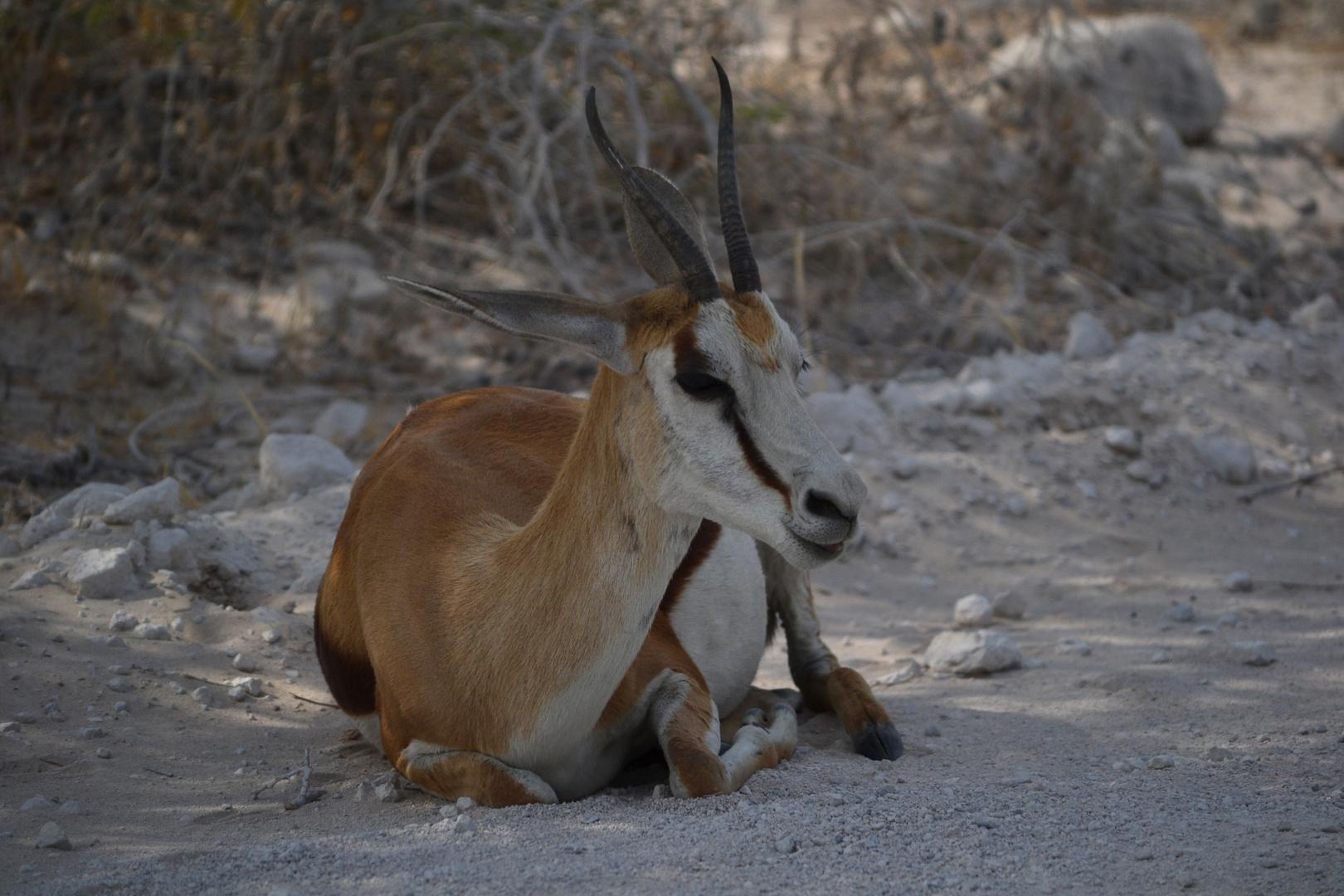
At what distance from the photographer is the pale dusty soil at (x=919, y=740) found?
9.46 feet

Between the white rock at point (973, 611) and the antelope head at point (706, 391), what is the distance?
2.50 meters

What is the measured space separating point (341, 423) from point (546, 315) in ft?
14.2

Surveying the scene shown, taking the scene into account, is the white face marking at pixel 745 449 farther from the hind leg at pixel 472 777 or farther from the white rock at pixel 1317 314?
the white rock at pixel 1317 314

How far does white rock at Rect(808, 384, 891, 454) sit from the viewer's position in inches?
269

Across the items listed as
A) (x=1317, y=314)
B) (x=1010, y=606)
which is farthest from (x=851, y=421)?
(x=1317, y=314)

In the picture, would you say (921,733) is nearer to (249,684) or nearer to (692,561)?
(692,561)

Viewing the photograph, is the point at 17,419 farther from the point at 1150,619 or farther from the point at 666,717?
the point at 1150,619

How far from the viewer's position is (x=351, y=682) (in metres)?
3.88

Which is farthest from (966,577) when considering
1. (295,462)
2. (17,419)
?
(17,419)

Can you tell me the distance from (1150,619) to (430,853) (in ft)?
11.5

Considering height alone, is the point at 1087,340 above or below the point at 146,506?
above

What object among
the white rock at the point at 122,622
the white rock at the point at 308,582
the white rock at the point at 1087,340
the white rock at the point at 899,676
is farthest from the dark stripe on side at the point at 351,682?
the white rock at the point at 1087,340

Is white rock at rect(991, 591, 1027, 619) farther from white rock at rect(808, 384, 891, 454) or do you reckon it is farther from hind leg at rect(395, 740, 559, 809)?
hind leg at rect(395, 740, 559, 809)

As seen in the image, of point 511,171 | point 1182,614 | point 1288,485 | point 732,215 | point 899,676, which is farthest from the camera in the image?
point 511,171
